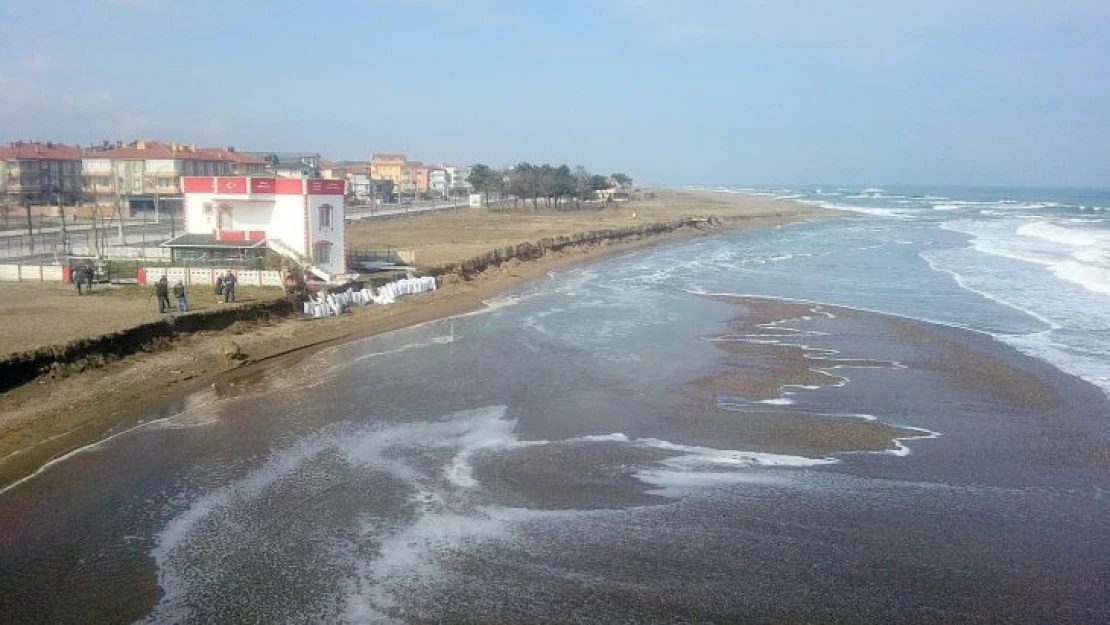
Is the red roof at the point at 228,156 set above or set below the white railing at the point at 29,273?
above

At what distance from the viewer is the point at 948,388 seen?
19.8 m

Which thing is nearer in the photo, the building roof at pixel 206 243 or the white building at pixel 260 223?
the building roof at pixel 206 243

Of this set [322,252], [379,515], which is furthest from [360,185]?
[379,515]

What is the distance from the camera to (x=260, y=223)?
109ft

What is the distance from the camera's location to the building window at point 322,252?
32.6 meters

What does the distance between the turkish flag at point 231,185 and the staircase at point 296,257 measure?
6.88ft

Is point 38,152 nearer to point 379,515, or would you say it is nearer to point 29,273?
point 29,273

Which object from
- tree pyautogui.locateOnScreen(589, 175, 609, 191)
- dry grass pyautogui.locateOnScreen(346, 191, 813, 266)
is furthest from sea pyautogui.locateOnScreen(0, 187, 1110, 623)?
tree pyautogui.locateOnScreen(589, 175, 609, 191)

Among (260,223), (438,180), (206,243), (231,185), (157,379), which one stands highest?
(438,180)

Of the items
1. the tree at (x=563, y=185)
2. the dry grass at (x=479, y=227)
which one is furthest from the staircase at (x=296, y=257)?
the tree at (x=563, y=185)

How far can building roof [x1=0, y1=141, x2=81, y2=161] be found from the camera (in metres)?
76.9

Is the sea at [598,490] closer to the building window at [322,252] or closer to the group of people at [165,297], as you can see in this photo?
the group of people at [165,297]

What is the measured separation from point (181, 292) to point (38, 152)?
65749mm

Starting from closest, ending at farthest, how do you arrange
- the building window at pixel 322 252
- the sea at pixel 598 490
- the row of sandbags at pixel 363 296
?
the sea at pixel 598 490
the row of sandbags at pixel 363 296
the building window at pixel 322 252
